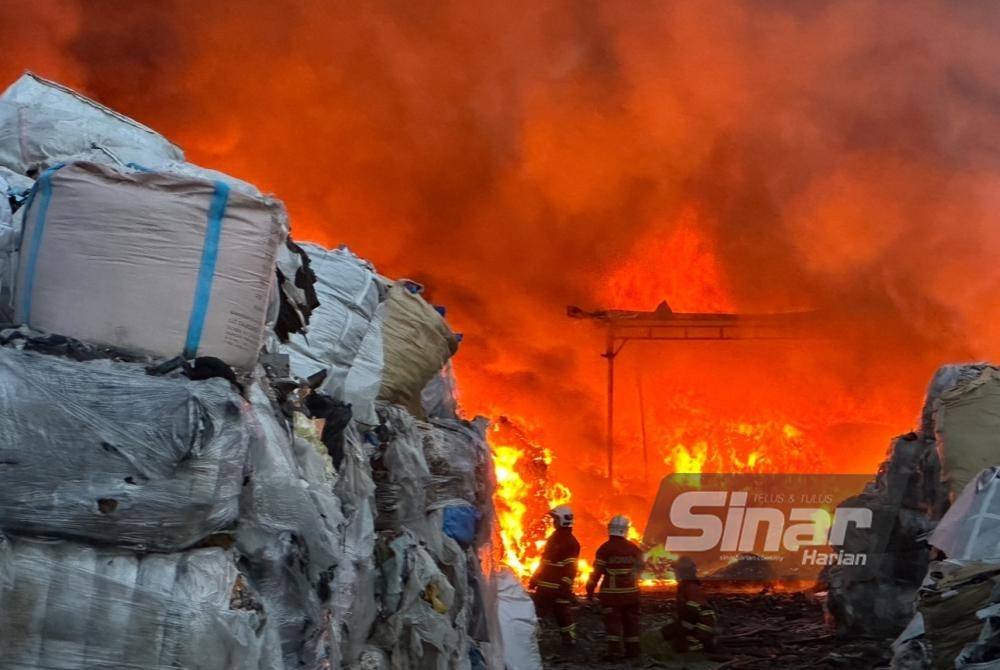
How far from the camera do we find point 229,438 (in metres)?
2.02

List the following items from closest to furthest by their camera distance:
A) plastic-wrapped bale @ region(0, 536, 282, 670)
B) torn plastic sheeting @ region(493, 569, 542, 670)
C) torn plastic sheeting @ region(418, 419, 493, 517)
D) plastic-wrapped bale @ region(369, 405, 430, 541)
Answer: plastic-wrapped bale @ region(0, 536, 282, 670) → plastic-wrapped bale @ region(369, 405, 430, 541) → torn plastic sheeting @ region(418, 419, 493, 517) → torn plastic sheeting @ region(493, 569, 542, 670)

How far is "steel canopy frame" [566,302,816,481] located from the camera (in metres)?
17.6

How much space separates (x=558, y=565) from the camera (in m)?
8.70

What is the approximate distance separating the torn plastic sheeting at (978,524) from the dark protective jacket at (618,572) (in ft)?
10.6

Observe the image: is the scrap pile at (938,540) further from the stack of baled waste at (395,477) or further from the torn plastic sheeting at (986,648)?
the stack of baled waste at (395,477)

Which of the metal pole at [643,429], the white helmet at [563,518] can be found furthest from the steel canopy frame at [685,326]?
the white helmet at [563,518]

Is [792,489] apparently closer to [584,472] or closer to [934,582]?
[584,472]

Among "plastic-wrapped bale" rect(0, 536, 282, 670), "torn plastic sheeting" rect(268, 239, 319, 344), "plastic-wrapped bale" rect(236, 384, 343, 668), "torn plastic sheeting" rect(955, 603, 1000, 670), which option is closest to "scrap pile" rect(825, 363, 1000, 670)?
"torn plastic sheeting" rect(955, 603, 1000, 670)

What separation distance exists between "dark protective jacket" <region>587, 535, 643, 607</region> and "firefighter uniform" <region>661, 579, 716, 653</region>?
0.49m

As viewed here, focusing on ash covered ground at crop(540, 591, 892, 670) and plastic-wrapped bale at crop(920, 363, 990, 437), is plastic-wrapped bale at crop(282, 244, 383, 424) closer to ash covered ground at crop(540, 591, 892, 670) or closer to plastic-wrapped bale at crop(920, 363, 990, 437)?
ash covered ground at crop(540, 591, 892, 670)

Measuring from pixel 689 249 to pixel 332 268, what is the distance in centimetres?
1588

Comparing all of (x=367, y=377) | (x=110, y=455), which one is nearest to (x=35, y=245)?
(x=110, y=455)

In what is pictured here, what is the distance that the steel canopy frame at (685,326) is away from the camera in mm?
17594

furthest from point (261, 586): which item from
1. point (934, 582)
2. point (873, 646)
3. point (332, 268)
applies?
point (873, 646)
